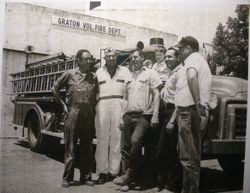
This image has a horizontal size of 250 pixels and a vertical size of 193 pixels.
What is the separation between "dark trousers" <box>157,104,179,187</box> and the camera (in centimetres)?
442

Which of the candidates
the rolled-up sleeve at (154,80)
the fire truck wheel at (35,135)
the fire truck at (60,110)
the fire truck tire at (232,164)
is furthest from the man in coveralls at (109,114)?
the fire truck tire at (232,164)

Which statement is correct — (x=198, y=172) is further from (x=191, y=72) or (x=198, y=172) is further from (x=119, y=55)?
(x=119, y=55)

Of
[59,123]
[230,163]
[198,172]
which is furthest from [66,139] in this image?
[230,163]

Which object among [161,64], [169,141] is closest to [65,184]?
[169,141]

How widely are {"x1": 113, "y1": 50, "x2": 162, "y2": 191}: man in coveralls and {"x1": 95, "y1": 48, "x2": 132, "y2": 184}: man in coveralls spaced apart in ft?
0.29

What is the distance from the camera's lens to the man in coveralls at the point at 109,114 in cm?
461

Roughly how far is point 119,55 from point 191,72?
93 cm

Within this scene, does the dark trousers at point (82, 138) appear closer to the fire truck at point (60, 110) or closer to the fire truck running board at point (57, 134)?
the fire truck running board at point (57, 134)

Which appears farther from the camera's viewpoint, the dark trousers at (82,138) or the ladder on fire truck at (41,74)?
Answer: the ladder on fire truck at (41,74)

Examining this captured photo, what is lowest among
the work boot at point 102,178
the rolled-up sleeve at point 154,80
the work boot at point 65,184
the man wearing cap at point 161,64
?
the work boot at point 65,184

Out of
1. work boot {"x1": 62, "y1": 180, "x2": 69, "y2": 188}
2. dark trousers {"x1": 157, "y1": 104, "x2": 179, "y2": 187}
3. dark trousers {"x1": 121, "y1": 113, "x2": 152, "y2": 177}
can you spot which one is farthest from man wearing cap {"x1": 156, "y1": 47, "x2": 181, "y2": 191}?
work boot {"x1": 62, "y1": 180, "x2": 69, "y2": 188}

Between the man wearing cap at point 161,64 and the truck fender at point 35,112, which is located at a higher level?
the man wearing cap at point 161,64

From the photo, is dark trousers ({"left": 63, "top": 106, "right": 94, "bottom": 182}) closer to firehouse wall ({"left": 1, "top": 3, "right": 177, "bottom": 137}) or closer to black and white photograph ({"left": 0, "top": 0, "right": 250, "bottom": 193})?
black and white photograph ({"left": 0, "top": 0, "right": 250, "bottom": 193})

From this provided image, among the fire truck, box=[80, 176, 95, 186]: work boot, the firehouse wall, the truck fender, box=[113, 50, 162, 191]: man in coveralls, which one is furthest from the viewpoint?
the truck fender
